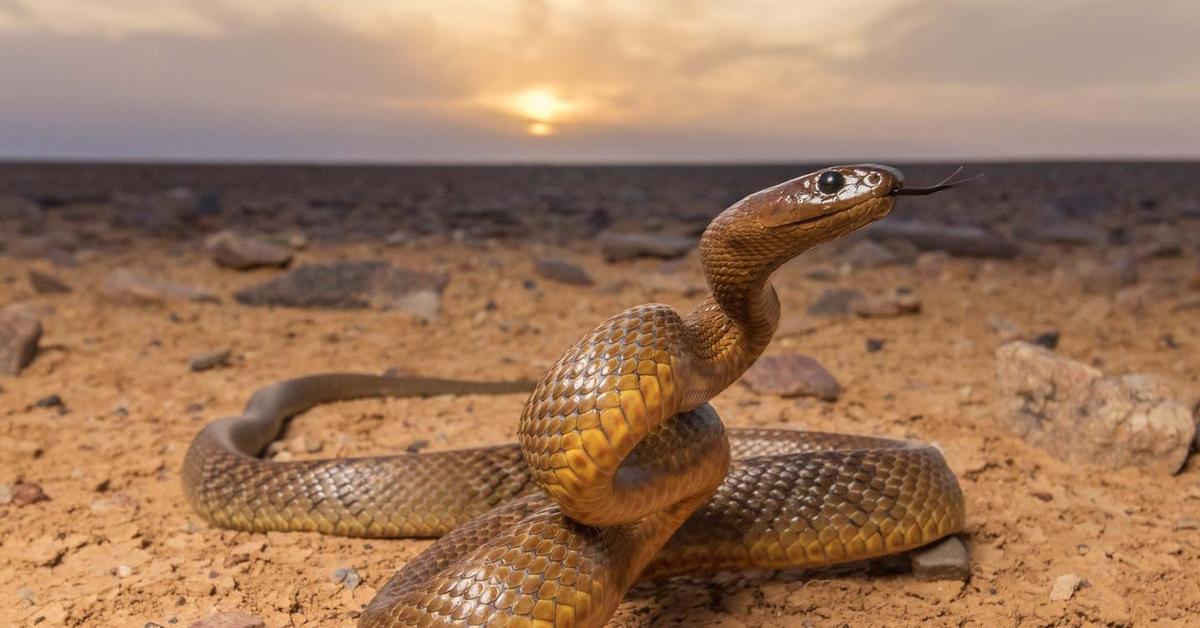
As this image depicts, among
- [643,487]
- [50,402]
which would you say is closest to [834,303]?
[643,487]

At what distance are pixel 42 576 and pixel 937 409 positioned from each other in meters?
5.51

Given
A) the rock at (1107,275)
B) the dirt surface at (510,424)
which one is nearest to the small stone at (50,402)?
the dirt surface at (510,424)

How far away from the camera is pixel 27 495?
5164 mm

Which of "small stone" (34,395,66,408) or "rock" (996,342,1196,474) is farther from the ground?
"rock" (996,342,1196,474)

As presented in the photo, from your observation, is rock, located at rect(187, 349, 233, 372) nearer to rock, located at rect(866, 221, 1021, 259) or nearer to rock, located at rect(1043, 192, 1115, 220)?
rock, located at rect(866, 221, 1021, 259)

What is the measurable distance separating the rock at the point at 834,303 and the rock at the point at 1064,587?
5.63m

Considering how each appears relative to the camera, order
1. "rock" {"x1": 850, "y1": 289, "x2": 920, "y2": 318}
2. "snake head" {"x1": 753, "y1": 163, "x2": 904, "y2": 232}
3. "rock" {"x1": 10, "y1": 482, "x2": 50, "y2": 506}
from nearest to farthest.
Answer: "snake head" {"x1": 753, "y1": 163, "x2": 904, "y2": 232}, "rock" {"x1": 10, "y1": 482, "x2": 50, "y2": 506}, "rock" {"x1": 850, "y1": 289, "x2": 920, "y2": 318}

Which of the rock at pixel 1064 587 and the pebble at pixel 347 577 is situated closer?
the rock at pixel 1064 587

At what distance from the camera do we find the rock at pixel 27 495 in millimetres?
→ 5121

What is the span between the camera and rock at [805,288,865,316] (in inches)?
376

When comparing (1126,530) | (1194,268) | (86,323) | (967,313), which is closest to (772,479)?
(1126,530)

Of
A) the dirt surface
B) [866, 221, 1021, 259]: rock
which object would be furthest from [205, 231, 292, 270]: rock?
[866, 221, 1021, 259]: rock

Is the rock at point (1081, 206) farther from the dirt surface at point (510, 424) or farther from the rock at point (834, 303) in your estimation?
the rock at point (834, 303)

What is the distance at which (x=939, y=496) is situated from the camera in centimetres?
407
